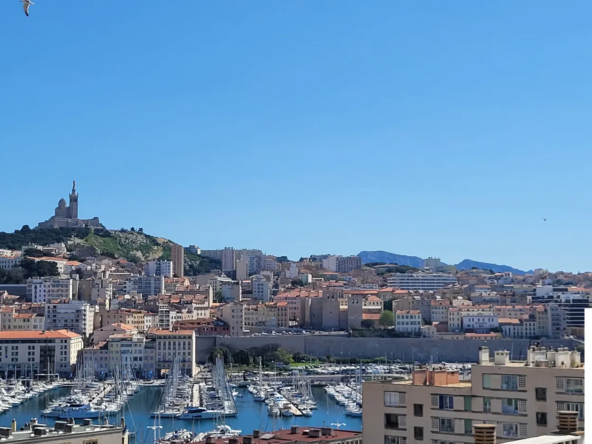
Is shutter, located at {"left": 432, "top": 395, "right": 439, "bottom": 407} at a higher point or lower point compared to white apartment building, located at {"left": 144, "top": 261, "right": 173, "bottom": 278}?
lower

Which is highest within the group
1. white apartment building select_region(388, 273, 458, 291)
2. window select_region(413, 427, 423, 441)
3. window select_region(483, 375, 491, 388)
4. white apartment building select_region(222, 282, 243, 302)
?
white apartment building select_region(388, 273, 458, 291)

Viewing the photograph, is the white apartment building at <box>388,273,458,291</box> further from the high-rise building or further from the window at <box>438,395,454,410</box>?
the window at <box>438,395,454,410</box>

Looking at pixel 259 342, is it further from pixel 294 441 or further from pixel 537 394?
pixel 537 394

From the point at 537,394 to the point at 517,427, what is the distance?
0.32 metres

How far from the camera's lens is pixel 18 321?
125ft

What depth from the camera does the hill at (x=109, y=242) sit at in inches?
2459

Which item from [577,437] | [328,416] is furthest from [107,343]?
[577,437]

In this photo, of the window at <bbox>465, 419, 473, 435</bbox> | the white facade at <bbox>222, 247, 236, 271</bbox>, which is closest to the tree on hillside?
the white facade at <bbox>222, 247, 236, 271</bbox>

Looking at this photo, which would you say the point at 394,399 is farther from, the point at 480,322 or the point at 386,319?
the point at 480,322

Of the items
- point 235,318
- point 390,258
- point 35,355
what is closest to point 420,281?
point 235,318

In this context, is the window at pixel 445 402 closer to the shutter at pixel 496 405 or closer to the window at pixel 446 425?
the window at pixel 446 425

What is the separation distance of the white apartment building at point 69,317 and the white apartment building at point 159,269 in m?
17.2

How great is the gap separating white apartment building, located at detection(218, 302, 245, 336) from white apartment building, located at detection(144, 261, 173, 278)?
15836mm

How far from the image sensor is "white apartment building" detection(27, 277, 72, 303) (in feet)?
145
